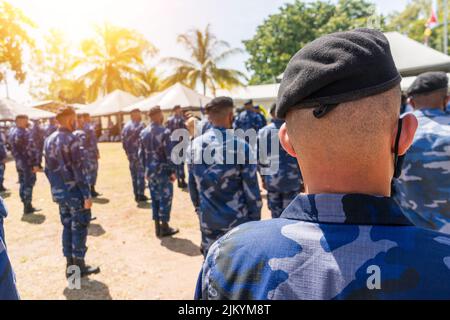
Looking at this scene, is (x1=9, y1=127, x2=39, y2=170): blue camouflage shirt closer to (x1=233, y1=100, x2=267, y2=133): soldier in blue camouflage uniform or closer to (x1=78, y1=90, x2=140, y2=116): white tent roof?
(x1=233, y1=100, x2=267, y2=133): soldier in blue camouflage uniform

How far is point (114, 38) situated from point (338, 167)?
32099 millimetres

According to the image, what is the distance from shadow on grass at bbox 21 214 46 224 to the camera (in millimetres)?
6961

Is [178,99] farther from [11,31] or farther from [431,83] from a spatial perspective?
→ [431,83]

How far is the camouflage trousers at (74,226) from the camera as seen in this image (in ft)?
14.3

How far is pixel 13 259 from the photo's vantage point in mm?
5086

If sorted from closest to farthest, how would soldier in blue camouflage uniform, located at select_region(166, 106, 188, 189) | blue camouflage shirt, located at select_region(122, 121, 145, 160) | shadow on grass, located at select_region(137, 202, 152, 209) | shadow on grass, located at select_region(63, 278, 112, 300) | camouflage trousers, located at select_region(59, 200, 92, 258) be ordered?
shadow on grass, located at select_region(63, 278, 112, 300), camouflage trousers, located at select_region(59, 200, 92, 258), shadow on grass, located at select_region(137, 202, 152, 209), blue camouflage shirt, located at select_region(122, 121, 145, 160), soldier in blue camouflage uniform, located at select_region(166, 106, 188, 189)

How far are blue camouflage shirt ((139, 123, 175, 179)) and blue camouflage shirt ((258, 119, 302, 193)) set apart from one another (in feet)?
6.21

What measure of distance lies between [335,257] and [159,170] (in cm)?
523

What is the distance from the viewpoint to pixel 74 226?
14.3 feet

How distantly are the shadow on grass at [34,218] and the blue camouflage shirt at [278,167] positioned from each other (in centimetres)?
500

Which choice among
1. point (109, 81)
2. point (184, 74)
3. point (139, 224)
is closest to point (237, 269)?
point (139, 224)

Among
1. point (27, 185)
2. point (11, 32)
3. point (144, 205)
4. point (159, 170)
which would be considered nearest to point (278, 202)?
point (159, 170)

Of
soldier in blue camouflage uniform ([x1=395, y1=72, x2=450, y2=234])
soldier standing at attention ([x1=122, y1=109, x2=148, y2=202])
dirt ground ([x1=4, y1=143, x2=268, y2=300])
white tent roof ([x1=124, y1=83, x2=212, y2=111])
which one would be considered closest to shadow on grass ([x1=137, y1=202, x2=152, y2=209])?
dirt ground ([x1=4, y1=143, x2=268, y2=300])

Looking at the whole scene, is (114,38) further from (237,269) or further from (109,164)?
(237,269)
